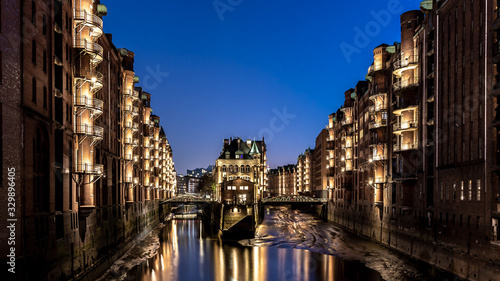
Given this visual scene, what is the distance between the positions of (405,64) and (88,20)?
34002 millimetres

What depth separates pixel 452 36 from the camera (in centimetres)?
4006

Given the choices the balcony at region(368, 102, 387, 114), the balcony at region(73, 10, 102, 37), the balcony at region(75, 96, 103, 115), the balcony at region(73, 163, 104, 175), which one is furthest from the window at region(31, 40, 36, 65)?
the balcony at region(368, 102, 387, 114)

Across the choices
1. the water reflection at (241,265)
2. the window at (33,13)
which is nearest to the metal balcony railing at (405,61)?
the water reflection at (241,265)

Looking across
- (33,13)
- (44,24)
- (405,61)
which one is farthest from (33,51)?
(405,61)

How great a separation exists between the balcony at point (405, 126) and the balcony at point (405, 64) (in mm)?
5823

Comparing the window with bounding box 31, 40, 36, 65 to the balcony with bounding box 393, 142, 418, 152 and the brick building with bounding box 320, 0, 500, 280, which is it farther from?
the balcony with bounding box 393, 142, 418, 152

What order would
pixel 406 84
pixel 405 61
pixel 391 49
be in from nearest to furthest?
pixel 406 84, pixel 405 61, pixel 391 49

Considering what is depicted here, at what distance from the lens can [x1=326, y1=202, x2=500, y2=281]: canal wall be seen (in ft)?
106

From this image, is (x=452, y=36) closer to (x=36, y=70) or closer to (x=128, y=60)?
(x=36, y=70)

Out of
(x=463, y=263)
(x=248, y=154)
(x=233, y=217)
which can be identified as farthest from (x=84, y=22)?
(x=248, y=154)

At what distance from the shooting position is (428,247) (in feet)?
142

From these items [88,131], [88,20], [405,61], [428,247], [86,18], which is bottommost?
[428,247]

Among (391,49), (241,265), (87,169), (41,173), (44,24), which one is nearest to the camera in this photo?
(41,173)

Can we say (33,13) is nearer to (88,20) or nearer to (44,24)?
(44,24)
